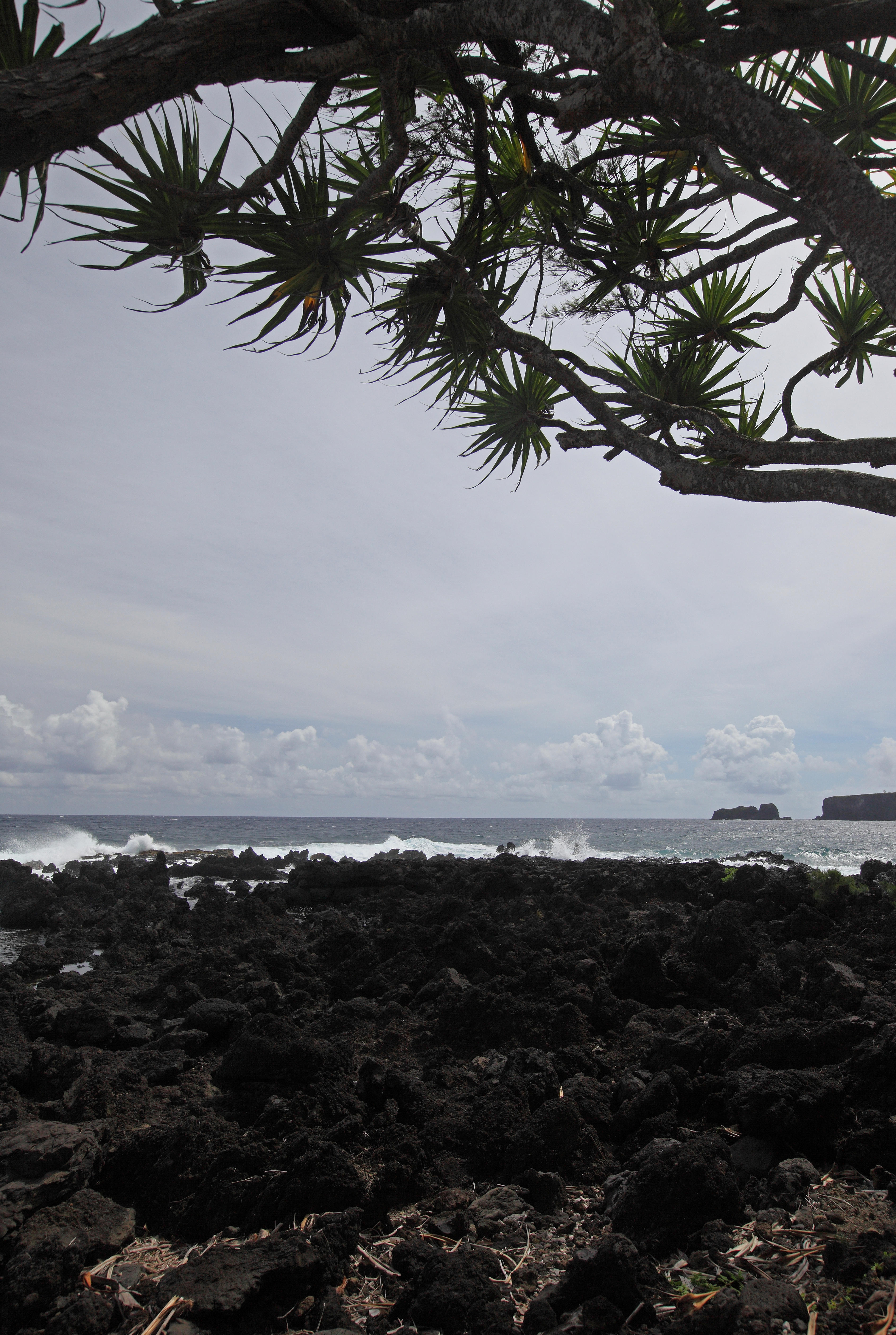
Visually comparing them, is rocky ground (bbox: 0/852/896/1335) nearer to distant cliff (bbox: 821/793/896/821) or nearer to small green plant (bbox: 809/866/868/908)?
small green plant (bbox: 809/866/868/908)

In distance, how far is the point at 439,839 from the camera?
135 ft

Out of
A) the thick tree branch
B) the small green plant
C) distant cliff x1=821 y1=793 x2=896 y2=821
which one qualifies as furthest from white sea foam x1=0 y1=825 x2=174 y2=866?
distant cliff x1=821 y1=793 x2=896 y2=821

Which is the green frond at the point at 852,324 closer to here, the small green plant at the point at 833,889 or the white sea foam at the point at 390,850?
the small green plant at the point at 833,889

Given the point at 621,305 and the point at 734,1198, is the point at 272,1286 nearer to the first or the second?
the point at 734,1198

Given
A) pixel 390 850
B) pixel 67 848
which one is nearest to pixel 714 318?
pixel 390 850

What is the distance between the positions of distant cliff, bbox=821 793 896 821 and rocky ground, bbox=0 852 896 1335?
99233 mm

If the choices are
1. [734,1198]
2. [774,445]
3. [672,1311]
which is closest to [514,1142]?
[734,1198]

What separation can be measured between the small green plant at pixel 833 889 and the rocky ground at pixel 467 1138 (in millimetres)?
518

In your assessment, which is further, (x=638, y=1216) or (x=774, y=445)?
(x=774, y=445)

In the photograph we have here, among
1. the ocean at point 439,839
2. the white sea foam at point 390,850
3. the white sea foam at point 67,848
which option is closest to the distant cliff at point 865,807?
the ocean at point 439,839

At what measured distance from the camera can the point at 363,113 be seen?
4.11 meters

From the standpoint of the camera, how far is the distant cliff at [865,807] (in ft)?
292

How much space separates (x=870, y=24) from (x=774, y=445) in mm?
1363

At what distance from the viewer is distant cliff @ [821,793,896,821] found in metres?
88.9
